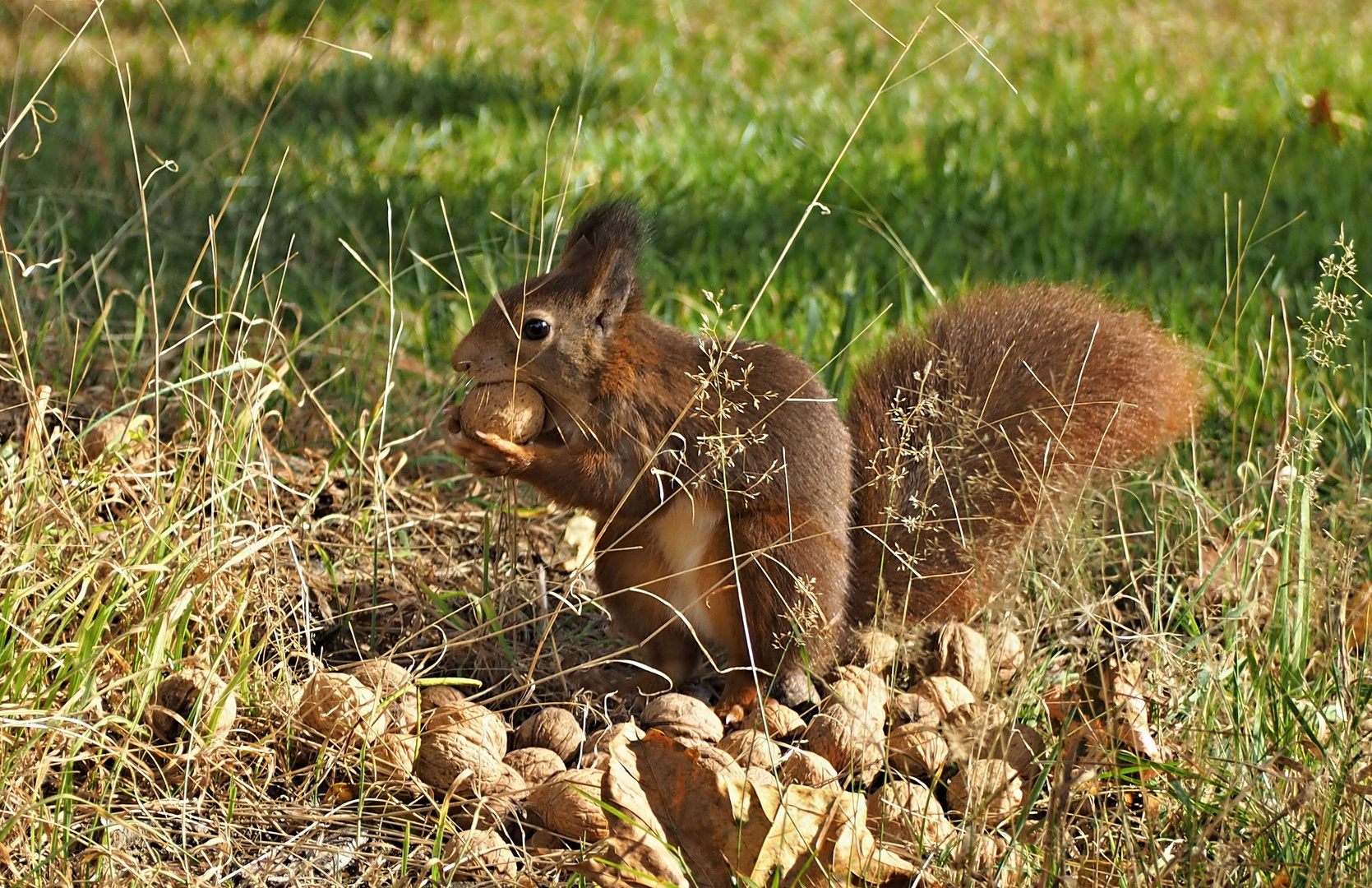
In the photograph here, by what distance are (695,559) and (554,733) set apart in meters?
Answer: 0.40

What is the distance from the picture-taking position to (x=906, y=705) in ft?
7.37

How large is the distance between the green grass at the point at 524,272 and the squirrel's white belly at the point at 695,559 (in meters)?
0.29

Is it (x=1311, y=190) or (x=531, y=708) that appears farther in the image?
(x=1311, y=190)

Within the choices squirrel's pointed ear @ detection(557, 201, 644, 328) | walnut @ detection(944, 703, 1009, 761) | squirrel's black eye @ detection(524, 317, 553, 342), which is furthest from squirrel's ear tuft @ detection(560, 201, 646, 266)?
walnut @ detection(944, 703, 1009, 761)

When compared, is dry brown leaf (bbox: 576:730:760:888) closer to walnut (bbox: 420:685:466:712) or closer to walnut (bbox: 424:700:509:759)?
walnut (bbox: 424:700:509:759)

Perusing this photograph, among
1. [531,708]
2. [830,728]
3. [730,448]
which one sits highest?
[730,448]

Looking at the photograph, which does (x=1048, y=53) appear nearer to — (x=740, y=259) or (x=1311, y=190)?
(x=1311, y=190)

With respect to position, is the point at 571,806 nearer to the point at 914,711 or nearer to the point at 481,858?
the point at 481,858

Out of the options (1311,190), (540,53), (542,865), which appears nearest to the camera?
(542,865)

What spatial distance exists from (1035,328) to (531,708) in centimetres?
110

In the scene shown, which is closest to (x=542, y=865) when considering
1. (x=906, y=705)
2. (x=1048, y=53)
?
(x=906, y=705)

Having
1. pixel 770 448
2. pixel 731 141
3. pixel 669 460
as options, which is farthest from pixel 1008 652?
pixel 731 141

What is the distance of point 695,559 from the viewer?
246 cm

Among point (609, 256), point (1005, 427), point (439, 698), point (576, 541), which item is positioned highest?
point (609, 256)
